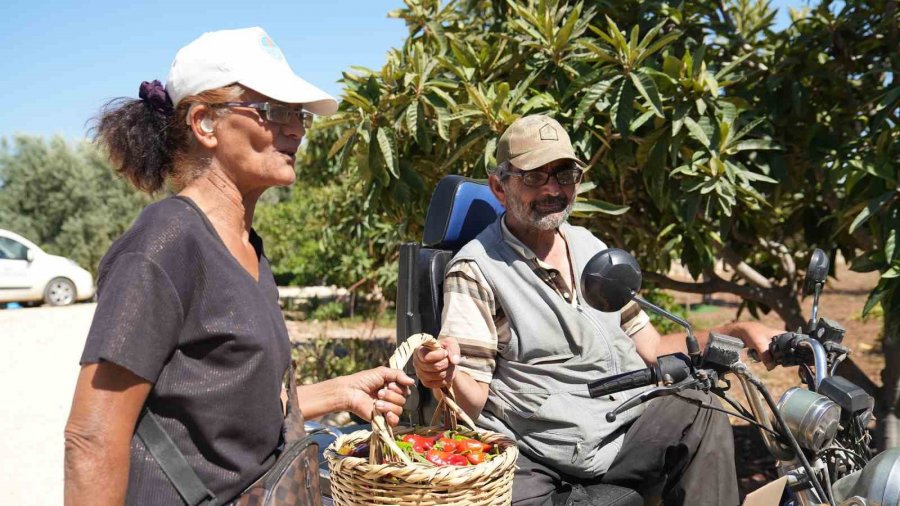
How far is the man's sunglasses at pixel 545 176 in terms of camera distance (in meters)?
Answer: 2.84

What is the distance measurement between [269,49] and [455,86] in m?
2.41

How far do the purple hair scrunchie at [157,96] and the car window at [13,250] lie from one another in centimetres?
1537

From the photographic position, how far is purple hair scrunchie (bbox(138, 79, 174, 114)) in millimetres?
1630

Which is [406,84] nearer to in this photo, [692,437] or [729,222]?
[729,222]

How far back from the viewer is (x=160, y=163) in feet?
5.49

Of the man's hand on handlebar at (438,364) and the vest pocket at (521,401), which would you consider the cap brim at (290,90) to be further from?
the vest pocket at (521,401)

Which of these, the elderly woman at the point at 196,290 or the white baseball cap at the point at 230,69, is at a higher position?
the white baseball cap at the point at 230,69

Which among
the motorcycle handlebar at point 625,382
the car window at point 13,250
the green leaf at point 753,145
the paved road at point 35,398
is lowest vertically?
the paved road at point 35,398

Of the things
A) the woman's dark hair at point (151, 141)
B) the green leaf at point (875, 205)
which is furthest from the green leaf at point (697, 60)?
the woman's dark hair at point (151, 141)

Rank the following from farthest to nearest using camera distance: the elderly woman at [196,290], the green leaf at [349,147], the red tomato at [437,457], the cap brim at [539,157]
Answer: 1. the green leaf at [349,147]
2. the cap brim at [539,157]
3. the red tomato at [437,457]
4. the elderly woman at [196,290]

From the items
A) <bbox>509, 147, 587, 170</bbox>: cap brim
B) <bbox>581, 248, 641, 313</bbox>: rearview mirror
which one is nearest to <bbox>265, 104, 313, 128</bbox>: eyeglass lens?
<bbox>581, 248, 641, 313</bbox>: rearview mirror

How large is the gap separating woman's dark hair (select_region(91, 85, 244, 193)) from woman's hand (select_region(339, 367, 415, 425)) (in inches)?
26.3

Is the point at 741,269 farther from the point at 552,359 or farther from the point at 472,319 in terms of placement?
the point at 472,319

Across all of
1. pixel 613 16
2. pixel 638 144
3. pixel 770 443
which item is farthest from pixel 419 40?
pixel 770 443
